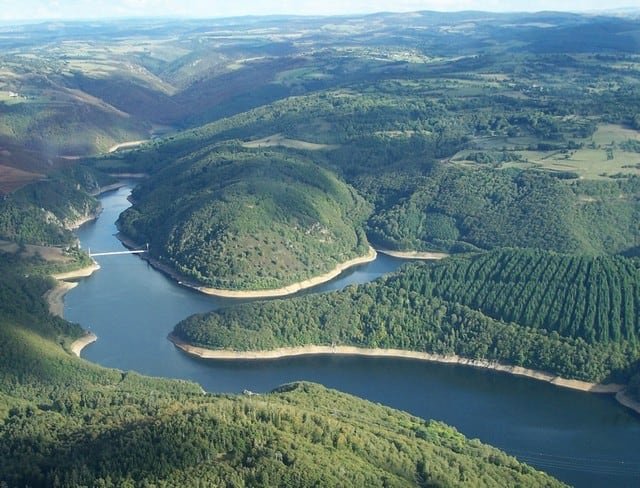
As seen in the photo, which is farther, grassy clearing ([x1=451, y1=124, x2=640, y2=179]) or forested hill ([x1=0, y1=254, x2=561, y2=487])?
grassy clearing ([x1=451, y1=124, x2=640, y2=179])

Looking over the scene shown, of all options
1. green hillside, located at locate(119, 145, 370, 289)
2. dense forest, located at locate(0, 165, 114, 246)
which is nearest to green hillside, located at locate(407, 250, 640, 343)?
green hillside, located at locate(119, 145, 370, 289)

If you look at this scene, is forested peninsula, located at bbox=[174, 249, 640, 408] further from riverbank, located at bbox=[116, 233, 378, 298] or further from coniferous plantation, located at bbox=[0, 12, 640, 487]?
riverbank, located at bbox=[116, 233, 378, 298]

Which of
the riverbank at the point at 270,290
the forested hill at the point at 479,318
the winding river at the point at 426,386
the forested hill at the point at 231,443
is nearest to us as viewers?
the forested hill at the point at 231,443

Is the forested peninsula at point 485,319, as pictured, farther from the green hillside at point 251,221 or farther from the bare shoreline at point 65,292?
the green hillside at point 251,221

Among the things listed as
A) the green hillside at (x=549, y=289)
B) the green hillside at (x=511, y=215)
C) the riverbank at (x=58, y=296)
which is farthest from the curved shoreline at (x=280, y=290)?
the green hillside at (x=549, y=289)

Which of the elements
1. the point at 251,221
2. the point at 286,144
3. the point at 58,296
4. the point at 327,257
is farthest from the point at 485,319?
the point at 286,144

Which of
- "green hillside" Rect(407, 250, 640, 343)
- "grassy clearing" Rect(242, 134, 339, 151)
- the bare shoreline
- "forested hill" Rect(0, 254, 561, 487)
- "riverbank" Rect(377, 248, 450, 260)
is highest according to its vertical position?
"forested hill" Rect(0, 254, 561, 487)
